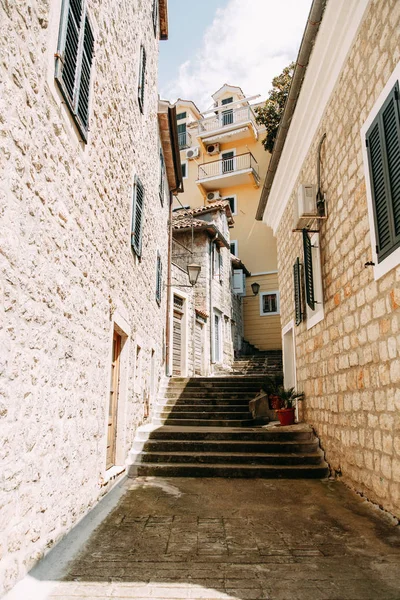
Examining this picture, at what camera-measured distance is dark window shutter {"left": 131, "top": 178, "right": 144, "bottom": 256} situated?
618cm

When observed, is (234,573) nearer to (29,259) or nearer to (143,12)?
(29,259)

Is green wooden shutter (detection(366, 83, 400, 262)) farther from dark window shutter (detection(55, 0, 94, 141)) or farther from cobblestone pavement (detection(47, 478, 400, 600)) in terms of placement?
dark window shutter (detection(55, 0, 94, 141))

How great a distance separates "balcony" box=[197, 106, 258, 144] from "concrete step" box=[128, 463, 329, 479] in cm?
1906

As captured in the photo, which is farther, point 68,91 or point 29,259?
point 68,91

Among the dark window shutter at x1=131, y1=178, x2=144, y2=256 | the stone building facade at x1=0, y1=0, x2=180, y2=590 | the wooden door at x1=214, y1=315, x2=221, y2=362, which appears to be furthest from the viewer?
the wooden door at x1=214, y1=315, x2=221, y2=362

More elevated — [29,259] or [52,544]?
[29,259]

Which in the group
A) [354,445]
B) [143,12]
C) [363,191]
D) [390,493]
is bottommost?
[390,493]

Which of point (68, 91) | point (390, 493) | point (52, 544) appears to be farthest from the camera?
point (390, 493)

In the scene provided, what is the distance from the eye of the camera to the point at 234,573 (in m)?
2.66

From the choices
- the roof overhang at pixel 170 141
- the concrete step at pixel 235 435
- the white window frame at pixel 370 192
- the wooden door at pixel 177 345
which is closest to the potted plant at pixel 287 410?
the concrete step at pixel 235 435

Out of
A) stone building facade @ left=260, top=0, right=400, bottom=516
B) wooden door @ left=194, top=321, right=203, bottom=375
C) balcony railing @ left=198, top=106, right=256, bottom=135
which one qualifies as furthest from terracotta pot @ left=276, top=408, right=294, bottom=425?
balcony railing @ left=198, top=106, right=256, bottom=135

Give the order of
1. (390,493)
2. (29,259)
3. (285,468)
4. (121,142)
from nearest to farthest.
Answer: (29,259)
(390,493)
(121,142)
(285,468)

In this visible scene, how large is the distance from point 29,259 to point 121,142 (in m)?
3.30

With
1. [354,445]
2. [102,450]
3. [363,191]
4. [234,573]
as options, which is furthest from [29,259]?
[354,445]
